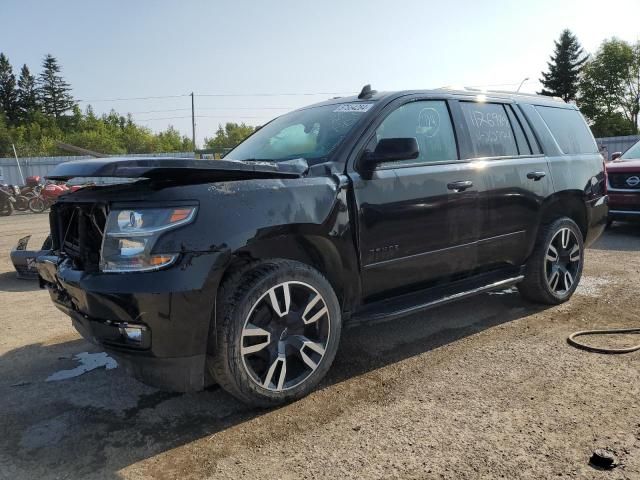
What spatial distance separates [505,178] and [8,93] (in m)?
106

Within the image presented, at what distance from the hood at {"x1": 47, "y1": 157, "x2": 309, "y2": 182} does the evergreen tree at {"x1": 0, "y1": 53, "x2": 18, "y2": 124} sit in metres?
103

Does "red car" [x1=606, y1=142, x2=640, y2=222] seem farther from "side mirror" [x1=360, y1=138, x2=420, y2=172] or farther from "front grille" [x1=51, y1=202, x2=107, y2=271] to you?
"front grille" [x1=51, y1=202, x2=107, y2=271]

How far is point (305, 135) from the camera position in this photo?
373 centimetres

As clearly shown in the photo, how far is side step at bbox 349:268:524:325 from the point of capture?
3.36 metres

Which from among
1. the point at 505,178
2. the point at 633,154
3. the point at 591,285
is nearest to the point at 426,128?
the point at 505,178

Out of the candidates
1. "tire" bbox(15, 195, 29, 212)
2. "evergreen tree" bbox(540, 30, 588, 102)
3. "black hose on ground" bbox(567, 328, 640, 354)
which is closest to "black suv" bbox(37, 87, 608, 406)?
"black hose on ground" bbox(567, 328, 640, 354)

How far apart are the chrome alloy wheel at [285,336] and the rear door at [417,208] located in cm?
44

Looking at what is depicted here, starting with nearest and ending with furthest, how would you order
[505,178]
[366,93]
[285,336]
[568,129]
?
1. [285,336]
2. [366,93]
3. [505,178]
4. [568,129]

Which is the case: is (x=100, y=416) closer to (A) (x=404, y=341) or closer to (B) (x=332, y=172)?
(B) (x=332, y=172)

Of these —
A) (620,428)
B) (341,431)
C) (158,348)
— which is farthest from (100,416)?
(620,428)

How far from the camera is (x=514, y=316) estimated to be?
4539 millimetres

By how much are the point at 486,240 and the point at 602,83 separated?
71.3 metres

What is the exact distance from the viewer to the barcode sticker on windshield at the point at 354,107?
362 cm

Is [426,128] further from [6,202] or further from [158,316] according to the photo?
[6,202]
